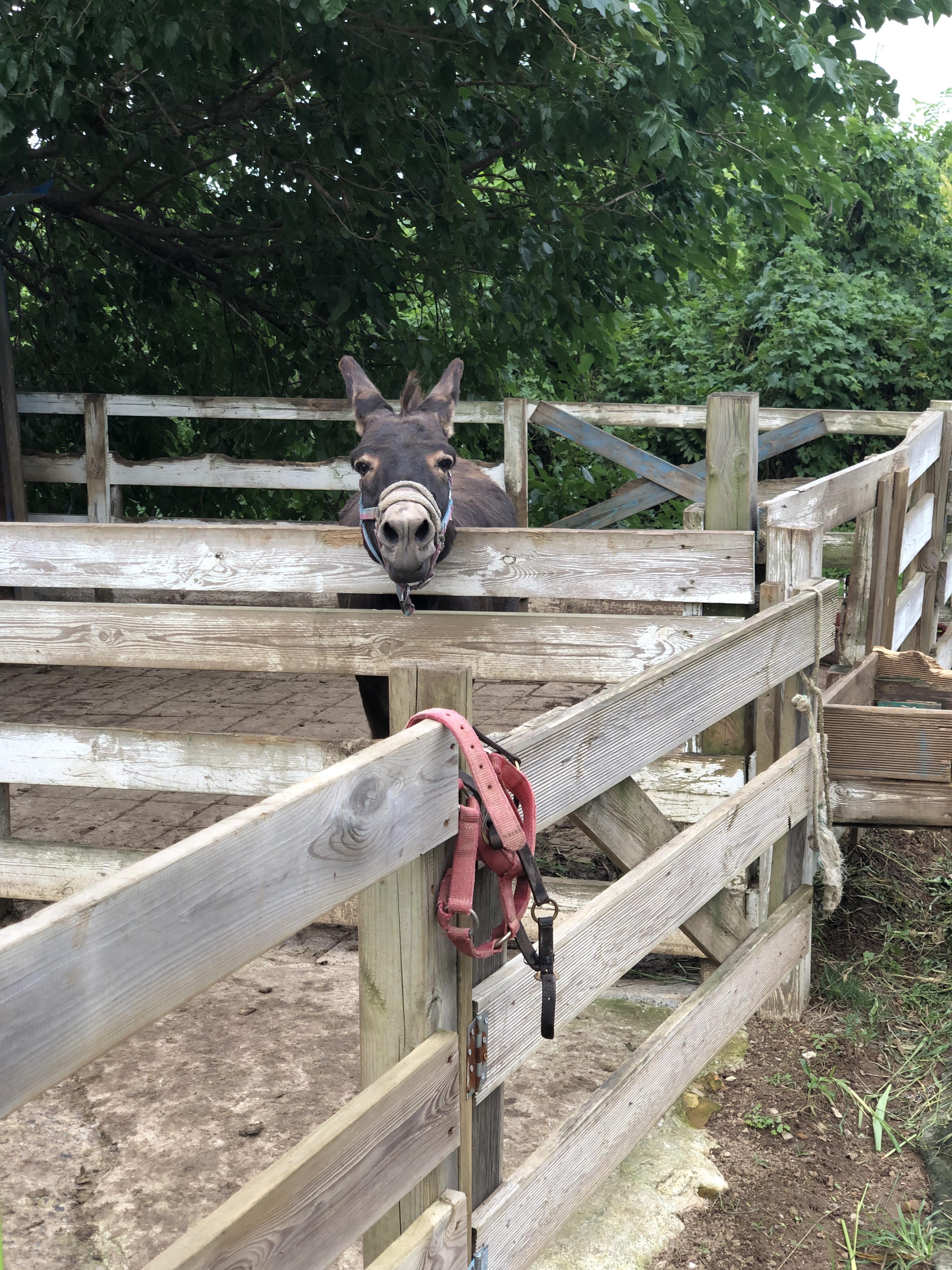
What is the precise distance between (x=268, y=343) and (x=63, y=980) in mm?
10766

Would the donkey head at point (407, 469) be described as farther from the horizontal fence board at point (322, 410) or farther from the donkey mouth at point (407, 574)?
the horizontal fence board at point (322, 410)

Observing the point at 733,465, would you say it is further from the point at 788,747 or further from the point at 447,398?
the point at 447,398

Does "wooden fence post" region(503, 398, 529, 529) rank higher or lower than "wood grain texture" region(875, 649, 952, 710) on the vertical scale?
higher

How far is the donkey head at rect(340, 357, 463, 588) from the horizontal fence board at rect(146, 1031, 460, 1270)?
2.16 meters

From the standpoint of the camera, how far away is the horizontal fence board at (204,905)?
122cm

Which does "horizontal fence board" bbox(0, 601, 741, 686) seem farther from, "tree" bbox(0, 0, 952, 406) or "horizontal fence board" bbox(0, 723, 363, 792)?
"tree" bbox(0, 0, 952, 406)

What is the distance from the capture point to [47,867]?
14.6 feet

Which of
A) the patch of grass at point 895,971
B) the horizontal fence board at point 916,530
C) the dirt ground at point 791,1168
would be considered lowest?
the dirt ground at point 791,1168

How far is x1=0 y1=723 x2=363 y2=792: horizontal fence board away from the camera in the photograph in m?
4.10

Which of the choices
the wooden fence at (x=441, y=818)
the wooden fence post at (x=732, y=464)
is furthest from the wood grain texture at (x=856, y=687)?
the wooden fence post at (x=732, y=464)

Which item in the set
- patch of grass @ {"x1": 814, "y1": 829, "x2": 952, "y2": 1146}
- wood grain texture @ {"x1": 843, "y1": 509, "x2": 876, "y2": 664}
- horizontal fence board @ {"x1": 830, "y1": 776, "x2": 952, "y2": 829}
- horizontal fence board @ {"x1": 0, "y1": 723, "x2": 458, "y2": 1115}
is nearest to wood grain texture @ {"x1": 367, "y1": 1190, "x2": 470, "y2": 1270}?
horizontal fence board @ {"x1": 0, "y1": 723, "x2": 458, "y2": 1115}

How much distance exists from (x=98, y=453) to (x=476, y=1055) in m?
7.61

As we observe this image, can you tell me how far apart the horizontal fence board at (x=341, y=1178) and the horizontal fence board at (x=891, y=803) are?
2412 millimetres

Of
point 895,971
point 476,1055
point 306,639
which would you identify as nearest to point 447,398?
point 306,639
